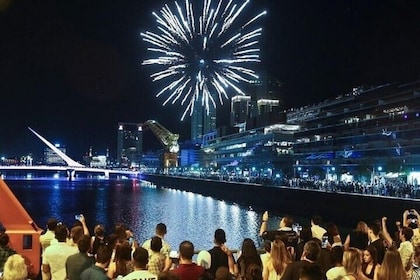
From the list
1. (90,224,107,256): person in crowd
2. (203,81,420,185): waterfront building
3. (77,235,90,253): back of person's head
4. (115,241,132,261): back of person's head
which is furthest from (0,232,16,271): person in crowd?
(203,81,420,185): waterfront building

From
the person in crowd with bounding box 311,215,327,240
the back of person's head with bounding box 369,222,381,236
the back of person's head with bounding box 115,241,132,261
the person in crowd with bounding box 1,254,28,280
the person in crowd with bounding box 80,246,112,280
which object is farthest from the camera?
the person in crowd with bounding box 311,215,327,240

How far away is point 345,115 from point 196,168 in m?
97.4

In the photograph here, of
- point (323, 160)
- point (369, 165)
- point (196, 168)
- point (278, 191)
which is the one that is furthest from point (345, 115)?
point (196, 168)

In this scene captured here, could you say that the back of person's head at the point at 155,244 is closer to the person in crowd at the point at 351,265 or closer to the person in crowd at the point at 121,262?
the person in crowd at the point at 121,262

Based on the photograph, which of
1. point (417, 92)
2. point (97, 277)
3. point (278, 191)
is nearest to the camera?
point (97, 277)

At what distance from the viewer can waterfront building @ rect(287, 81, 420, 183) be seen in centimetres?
8150

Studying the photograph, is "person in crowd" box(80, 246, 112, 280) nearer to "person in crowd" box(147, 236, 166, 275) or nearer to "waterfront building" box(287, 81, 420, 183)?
"person in crowd" box(147, 236, 166, 275)

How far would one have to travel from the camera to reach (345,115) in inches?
4247

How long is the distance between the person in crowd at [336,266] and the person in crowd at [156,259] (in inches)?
95.9

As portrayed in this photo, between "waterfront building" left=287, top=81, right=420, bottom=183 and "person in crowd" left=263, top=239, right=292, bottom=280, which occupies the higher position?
"waterfront building" left=287, top=81, right=420, bottom=183

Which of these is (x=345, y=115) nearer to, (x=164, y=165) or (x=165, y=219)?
(x=165, y=219)

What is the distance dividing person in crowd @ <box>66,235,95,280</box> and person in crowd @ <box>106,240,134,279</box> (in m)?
0.43

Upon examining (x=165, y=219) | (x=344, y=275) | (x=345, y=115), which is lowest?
(x=165, y=219)

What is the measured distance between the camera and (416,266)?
315 inches
